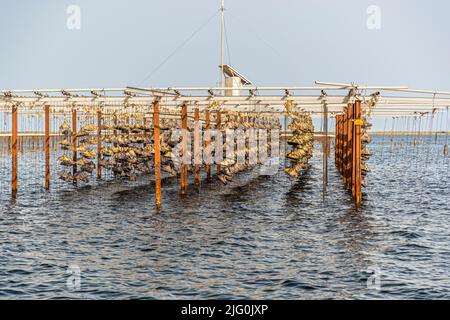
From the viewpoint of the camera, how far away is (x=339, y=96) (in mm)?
39469

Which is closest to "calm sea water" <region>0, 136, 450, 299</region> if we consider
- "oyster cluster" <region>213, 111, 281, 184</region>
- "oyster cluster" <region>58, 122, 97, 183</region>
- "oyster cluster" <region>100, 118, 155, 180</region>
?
"oyster cluster" <region>58, 122, 97, 183</region>

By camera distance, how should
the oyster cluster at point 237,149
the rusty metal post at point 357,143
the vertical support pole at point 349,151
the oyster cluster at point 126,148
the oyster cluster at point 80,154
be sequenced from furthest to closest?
1. the oyster cluster at point 126,148
2. the oyster cluster at point 237,149
3. the oyster cluster at point 80,154
4. the vertical support pole at point 349,151
5. the rusty metal post at point 357,143

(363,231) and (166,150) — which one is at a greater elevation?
(166,150)

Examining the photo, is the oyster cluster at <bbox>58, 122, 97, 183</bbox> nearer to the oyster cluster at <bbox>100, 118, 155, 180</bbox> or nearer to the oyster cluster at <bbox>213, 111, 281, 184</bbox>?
the oyster cluster at <bbox>100, 118, 155, 180</bbox>

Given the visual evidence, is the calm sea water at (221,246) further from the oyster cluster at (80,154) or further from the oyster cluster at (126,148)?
the oyster cluster at (126,148)

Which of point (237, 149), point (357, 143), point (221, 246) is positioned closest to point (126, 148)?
point (237, 149)

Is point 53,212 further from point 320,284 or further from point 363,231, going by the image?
point 320,284

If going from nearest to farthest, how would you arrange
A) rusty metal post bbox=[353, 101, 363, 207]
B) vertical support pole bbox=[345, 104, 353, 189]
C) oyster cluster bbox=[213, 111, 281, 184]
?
rusty metal post bbox=[353, 101, 363, 207] → vertical support pole bbox=[345, 104, 353, 189] → oyster cluster bbox=[213, 111, 281, 184]

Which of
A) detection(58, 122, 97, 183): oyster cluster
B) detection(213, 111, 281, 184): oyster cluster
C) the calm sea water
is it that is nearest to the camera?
the calm sea water

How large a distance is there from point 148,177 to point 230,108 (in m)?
9.39

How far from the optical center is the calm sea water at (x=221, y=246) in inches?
763

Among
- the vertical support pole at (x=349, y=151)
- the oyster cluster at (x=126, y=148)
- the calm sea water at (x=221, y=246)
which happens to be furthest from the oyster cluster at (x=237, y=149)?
the vertical support pole at (x=349, y=151)

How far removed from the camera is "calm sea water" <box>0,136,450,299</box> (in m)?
19.4
